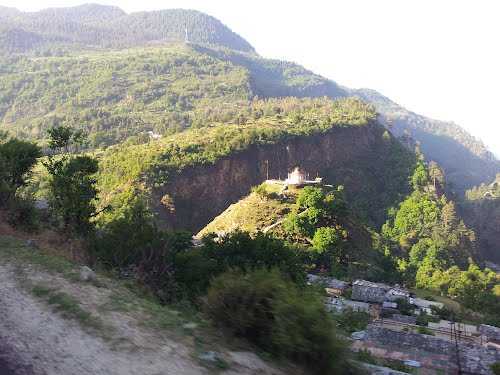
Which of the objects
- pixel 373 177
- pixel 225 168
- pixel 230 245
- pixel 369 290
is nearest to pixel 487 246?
pixel 373 177

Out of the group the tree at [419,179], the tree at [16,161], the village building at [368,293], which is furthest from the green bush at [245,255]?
the tree at [419,179]

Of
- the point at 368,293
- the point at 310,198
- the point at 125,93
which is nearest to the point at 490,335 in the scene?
the point at 368,293

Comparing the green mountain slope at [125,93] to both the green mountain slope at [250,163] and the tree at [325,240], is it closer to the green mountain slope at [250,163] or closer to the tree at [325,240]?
the green mountain slope at [250,163]

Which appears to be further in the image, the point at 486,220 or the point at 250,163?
the point at 486,220

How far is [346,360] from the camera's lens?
666 cm

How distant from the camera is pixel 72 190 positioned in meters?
14.6

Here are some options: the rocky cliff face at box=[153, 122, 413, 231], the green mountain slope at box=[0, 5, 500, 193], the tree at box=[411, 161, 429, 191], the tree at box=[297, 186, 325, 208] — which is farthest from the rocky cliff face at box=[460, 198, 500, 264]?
the tree at box=[297, 186, 325, 208]

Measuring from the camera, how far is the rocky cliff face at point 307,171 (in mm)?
52469

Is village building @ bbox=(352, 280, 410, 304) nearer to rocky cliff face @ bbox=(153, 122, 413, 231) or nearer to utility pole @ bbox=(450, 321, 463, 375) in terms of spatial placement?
utility pole @ bbox=(450, 321, 463, 375)

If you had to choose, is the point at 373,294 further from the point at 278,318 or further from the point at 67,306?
the point at 67,306

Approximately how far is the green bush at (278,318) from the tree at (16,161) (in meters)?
10.7

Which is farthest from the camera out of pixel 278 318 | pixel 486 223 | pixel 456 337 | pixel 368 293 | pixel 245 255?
pixel 486 223

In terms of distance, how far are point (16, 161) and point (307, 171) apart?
5363 centimetres

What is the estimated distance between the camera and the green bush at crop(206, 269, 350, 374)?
626 centimetres
